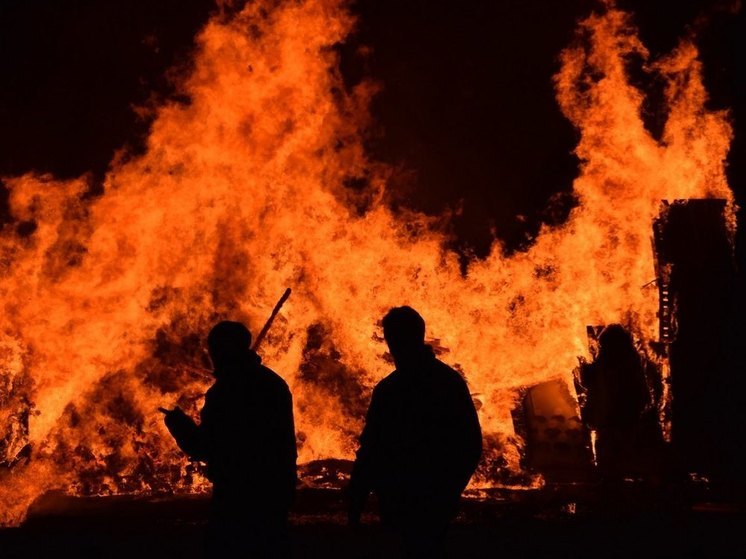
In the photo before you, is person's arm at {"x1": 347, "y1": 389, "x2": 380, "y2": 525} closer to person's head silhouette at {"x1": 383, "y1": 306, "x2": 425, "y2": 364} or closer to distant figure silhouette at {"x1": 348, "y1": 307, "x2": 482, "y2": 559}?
distant figure silhouette at {"x1": 348, "y1": 307, "x2": 482, "y2": 559}

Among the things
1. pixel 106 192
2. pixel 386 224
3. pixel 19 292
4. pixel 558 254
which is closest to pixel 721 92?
pixel 558 254

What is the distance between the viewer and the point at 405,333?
9.80ft

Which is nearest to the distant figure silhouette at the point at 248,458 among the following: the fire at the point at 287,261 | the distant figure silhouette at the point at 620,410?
the fire at the point at 287,261

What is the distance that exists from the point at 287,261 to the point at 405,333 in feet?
12.3

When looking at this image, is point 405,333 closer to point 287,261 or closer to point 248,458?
point 248,458

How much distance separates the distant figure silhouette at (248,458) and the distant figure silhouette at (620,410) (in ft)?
11.3

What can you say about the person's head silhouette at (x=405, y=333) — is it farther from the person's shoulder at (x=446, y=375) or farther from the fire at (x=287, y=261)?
the fire at (x=287, y=261)

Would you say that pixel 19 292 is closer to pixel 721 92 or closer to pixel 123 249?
pixel 123 249

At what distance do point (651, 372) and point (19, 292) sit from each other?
21.2 feet

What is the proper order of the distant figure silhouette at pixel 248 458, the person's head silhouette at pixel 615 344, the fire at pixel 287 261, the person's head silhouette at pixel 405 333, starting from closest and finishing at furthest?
the distant figure silhouette at pixel 248 458 → the person's head silhouette at pixel 405 333 → the person's head silhouette at pixel 615 344 → the fire at pixel 287 261

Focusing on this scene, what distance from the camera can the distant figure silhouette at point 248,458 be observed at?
2871 mm

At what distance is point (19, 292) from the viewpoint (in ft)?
20.8

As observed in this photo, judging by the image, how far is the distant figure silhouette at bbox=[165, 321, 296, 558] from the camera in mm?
2871

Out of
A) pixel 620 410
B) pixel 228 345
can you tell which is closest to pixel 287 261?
pixel 228 345
